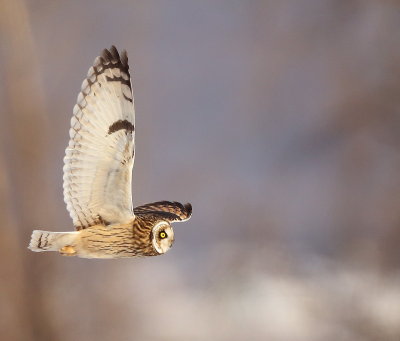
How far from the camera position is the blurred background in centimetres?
120

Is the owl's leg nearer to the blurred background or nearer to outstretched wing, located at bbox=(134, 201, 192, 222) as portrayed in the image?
outstretched wing, located at bbox=(134, 201, 192, 222)

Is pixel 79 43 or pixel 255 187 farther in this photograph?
pixel 255 187

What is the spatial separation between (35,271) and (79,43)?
1.71 ft

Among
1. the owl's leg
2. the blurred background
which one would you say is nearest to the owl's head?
the owl's leg

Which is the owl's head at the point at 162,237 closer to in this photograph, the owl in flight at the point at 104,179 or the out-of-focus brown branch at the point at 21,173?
the owl in flight at the point at 104,179

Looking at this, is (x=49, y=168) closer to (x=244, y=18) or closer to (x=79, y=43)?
(x=79, y=43)

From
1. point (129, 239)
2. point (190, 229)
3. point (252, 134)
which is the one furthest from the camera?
point (252, 134)

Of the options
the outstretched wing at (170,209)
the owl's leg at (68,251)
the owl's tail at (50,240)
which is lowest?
the owl's leg at (68,251)

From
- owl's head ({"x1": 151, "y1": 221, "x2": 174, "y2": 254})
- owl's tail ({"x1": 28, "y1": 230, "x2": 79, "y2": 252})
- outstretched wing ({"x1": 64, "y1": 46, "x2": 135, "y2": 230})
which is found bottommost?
owl's tail ({"x1": 28, "y1": 230, "x2": 79, "y2": 252})

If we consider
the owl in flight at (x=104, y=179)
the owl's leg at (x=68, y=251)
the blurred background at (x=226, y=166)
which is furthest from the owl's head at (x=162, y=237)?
the blurred background at (x=226, y=166)

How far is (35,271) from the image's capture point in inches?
49.9

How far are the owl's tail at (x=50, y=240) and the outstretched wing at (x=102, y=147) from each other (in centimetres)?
3

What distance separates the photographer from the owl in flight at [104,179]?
0.77 meters

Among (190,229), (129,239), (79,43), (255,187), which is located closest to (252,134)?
(255,187)
